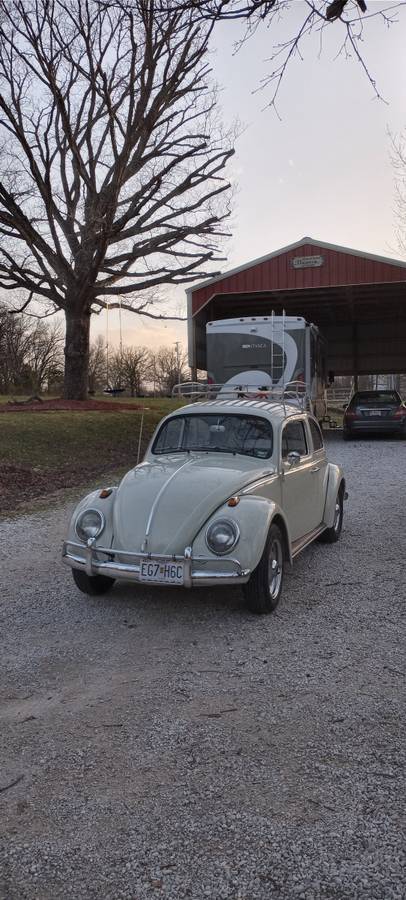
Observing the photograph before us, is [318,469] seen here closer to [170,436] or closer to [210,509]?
[170,436]

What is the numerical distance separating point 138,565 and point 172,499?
57 cm

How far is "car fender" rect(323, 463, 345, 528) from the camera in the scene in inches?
270

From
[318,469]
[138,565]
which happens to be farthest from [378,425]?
[138,565]

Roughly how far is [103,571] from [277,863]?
8.97ft

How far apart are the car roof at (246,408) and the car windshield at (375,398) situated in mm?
12202

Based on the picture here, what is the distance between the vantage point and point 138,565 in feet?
15.4

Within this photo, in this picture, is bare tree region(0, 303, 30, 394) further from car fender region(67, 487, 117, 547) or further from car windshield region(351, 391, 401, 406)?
car fender region(67, 487, 117, 547)

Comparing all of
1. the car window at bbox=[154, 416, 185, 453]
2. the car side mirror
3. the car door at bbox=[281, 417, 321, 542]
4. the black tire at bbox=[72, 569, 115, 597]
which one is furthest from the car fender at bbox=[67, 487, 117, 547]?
the car side mirror

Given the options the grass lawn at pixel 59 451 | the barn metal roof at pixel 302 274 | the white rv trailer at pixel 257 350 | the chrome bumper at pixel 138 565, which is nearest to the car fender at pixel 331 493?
the chrome bumper at pixel 138 565

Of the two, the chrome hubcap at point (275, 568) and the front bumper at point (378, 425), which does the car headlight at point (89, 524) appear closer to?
the chrome hubcap at point (275, 568)

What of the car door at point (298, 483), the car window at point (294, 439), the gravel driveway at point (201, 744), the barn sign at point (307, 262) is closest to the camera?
the gravel driveway at point (201, 744)

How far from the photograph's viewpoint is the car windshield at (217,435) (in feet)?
19.4

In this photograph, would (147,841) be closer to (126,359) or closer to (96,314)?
(96,314)

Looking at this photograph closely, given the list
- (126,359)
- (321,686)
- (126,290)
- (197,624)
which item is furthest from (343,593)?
(126,359)
